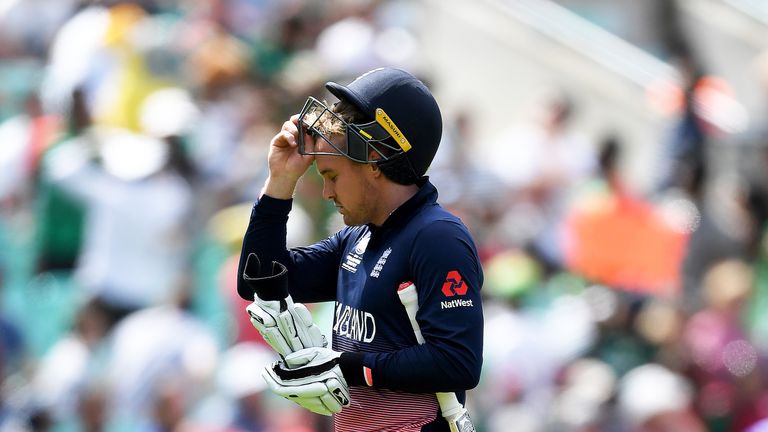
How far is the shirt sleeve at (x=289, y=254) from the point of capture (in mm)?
3971

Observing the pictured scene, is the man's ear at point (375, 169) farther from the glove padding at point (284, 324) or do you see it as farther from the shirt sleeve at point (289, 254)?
the glove padding at point (284, 324)

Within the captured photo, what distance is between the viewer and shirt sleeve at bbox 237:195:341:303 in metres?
3.97

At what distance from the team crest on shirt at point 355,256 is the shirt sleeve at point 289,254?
0.13 m

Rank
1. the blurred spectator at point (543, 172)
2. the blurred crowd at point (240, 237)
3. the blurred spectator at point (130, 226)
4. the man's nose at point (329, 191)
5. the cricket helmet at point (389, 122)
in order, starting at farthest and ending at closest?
the blurred spectator at point (543, 172) < the blurred spectator at point (130, 226) < the blurred crowd at point (240, 237) < the man's nose at point (329, 191) < the cricket helmet at point (389, 122)

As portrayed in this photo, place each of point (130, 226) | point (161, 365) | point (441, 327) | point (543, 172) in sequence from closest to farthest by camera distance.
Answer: point (441, 327) < point (161, 365) < point (130, 226) < point (543, 172)

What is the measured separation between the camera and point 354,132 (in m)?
3.81

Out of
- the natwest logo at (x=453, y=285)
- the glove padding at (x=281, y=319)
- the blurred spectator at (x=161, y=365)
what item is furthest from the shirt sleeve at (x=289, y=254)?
the blurred spectator at (x=161, y=365)

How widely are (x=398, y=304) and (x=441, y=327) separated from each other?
17 centimetres

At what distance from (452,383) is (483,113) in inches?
350

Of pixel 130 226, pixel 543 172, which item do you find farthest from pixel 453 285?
pixel 543 172

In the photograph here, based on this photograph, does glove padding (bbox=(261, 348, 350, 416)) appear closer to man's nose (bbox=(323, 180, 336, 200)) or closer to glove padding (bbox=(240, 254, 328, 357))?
glove padding (bbox=(240, 254, 328, 357))

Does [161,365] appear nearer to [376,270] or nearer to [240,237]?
[240,237]

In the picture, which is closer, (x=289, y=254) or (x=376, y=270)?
(x=376, y=270)

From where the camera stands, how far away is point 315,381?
376 cm
